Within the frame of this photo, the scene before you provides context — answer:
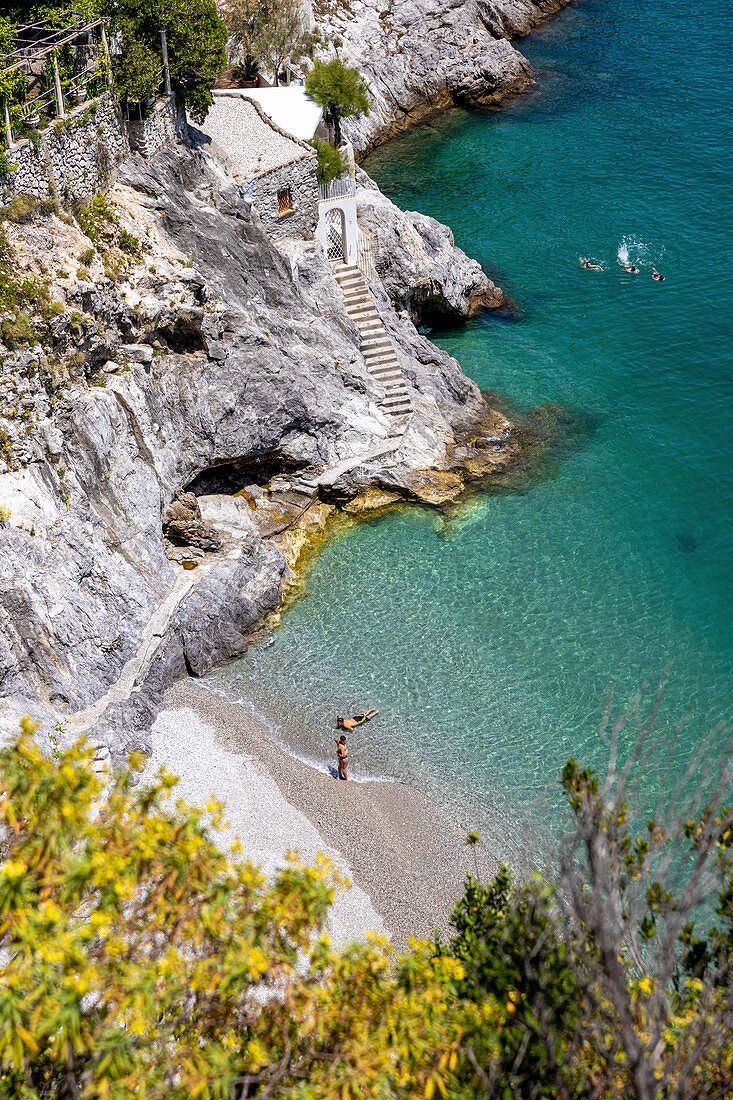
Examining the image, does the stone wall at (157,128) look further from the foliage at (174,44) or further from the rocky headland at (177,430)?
the foliage at (174,44)

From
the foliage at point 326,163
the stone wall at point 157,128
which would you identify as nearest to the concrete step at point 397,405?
the foliage at point 326,163

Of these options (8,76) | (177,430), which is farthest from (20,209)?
(177,430)

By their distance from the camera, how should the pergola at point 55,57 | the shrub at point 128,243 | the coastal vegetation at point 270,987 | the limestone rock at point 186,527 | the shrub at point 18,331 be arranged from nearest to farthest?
the coastal vegetation at point 270,987, the shrub at point 18,331, the pergola at point 55,57, the shrub at point 128,243, the limestone rock at point 186,527

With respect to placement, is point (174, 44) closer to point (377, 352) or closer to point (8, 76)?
point (8, 76)

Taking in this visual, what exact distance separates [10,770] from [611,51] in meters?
81.9

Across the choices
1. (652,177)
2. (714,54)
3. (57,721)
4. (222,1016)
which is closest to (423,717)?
(57,721)

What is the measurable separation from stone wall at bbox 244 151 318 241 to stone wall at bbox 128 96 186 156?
10.8 ft

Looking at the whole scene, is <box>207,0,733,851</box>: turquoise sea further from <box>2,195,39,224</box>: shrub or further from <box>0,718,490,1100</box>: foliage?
<box>2,195,39,224</box>: shrub

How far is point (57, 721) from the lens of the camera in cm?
2275

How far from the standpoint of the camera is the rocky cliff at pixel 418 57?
65750mm

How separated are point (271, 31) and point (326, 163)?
18326 mm

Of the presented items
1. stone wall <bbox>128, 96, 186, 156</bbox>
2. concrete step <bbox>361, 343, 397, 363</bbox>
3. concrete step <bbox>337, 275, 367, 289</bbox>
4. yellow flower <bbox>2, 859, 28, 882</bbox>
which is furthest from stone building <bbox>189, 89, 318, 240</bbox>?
yellow flower <bbox>2, 859, 28, 882</bbox>

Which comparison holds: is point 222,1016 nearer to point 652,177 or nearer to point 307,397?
point 307,397

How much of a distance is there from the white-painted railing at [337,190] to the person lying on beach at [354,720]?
2154 centimetres
